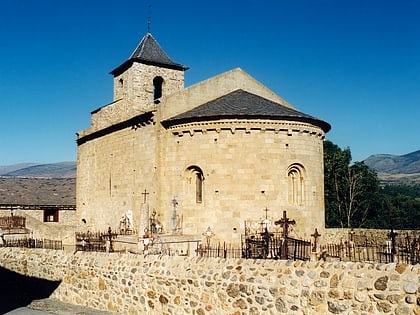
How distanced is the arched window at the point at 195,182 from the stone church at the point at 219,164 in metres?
0.04

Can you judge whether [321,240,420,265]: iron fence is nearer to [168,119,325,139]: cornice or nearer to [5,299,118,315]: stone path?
[168,119,325,139]: cornice

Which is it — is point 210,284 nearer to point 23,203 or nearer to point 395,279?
point 395,279

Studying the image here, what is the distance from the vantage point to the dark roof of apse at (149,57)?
25.8m

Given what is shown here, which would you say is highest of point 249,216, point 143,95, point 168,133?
point 143,95

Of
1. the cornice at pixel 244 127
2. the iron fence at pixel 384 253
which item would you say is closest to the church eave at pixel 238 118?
the cornice at pixel 244 127

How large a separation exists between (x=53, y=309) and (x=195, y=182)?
8.35m

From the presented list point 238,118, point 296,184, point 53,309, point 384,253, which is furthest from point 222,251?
point 53,309

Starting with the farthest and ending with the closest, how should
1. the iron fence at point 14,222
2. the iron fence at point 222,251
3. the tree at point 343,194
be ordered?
1. the tree at point 343,194
2. the iron fence at point 14,222
3. the iron fence at point 222,251

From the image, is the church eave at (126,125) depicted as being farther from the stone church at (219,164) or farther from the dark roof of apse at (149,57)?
the dark roof of apse at (149,57)

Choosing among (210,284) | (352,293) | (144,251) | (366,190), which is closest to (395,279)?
(352,293)

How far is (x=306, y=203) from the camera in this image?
65.3 ft

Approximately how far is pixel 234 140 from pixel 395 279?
12.1 meters

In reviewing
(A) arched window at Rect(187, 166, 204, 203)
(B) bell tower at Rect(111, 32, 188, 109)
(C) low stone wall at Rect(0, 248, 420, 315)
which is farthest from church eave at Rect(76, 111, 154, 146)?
(C) low stone wall at Rect(0, 248, 420, 315)

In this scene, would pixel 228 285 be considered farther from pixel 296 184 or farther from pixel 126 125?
pixel 126 125
